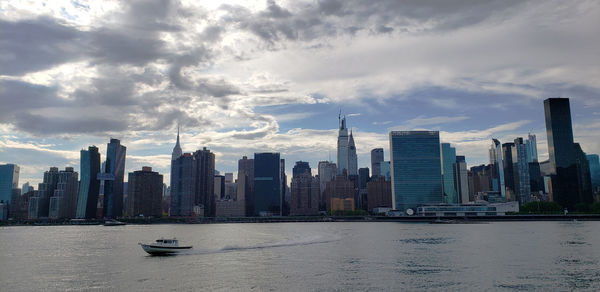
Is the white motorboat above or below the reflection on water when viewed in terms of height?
above

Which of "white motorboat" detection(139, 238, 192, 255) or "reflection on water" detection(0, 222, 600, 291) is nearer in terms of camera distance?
"reflection on water" detection(0, 222, 600, 291)

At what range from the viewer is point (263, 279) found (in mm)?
64688

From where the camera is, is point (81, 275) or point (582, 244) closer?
point (81, 275)

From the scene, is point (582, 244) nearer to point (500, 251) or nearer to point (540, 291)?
point (500, 251)

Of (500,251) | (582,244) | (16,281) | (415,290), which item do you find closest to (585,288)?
(415,290)

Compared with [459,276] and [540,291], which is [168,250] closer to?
[459,276]

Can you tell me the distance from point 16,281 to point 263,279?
3671cm

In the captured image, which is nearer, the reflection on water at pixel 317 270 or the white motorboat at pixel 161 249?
the reflection on water at pixel 317 270

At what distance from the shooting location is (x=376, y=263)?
8019cm

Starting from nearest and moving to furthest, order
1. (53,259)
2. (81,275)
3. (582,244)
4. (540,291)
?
(540,291)
(81,275)
(53,259)
(582,244)

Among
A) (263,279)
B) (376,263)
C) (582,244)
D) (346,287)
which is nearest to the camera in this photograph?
(346,287)

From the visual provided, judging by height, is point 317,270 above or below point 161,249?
below

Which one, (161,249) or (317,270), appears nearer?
(317,270)

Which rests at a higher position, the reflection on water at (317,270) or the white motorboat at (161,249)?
the white motorboat at (161,249)
